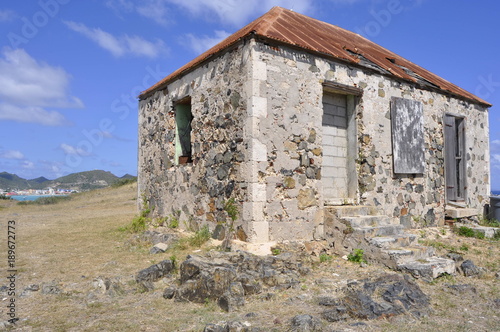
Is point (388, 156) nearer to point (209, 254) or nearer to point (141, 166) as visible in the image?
point (209, 254)

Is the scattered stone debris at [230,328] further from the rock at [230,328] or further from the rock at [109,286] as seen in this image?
the rock at [109,286]

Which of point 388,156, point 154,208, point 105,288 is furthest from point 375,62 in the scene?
point 105,288

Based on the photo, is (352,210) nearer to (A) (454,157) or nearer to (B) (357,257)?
(B) (357,257)

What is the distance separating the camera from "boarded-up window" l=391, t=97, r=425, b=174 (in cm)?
802

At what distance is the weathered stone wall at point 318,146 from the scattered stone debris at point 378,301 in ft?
6.73

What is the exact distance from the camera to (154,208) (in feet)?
29.6

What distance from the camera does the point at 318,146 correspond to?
6.77m

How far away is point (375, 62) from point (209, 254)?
522 centimetres

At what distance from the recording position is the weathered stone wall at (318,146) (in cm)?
627

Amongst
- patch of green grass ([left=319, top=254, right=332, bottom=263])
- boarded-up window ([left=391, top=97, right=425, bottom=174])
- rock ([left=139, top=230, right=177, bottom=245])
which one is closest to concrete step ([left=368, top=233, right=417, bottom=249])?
patch of green grass ([left=319, top=254, right=332, bottom=263])

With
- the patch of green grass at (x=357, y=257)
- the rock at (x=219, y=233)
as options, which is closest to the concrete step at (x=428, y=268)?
the patch of green grass at (x=357, y=257)

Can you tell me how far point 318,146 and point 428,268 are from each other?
103 inches

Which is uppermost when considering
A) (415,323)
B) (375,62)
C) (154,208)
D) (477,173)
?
(375,62)

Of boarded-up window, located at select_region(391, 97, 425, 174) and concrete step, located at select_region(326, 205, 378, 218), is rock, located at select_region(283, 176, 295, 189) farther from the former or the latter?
boarded-up window, located at select_region(391, 97, 425, 174)
